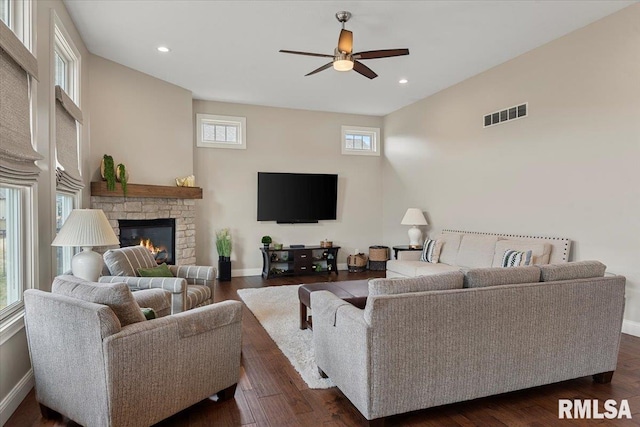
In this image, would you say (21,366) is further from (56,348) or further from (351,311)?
(351,311)

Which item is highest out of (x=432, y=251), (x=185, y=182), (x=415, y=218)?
(x=185, y=182)

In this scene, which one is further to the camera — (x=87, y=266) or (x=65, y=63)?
(x=65, y=63)

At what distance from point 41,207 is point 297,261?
14.7 ft

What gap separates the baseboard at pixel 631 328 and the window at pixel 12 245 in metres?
5.30

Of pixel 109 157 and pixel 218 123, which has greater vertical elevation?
pixel 218 123

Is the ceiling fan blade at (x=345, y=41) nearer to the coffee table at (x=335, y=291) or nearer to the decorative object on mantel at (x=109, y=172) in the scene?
the coffee table at (x=335, y=291)

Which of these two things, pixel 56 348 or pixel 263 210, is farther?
pixel 263 210

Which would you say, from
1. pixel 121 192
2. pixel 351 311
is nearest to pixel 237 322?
pixel 351 311

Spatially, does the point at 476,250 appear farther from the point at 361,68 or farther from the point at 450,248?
the point at 361,68

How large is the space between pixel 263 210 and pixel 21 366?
475cm

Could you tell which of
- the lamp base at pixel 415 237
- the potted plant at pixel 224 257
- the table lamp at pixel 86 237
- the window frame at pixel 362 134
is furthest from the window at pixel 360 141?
the table lamp at pixel 86 237

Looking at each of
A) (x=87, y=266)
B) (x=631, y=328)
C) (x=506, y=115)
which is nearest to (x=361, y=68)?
(x=506, y=115)

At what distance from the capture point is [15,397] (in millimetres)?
2369

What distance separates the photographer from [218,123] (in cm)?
682
